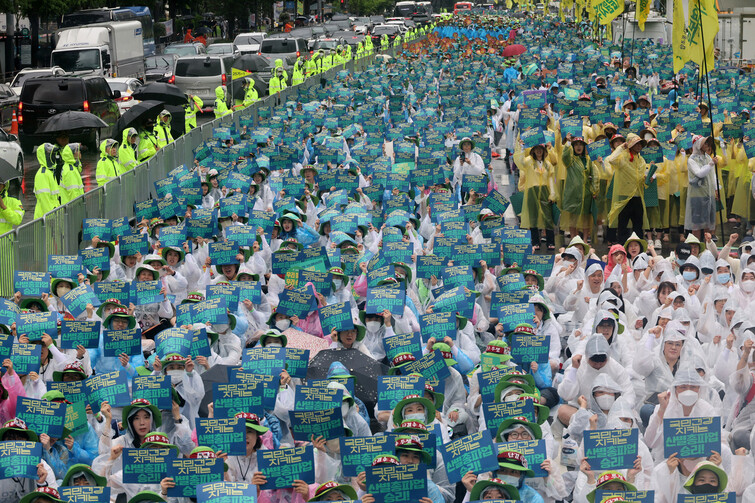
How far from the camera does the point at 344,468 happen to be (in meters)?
7.35

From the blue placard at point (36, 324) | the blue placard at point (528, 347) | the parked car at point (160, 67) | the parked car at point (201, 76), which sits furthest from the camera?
the parked car at point (160, 67)

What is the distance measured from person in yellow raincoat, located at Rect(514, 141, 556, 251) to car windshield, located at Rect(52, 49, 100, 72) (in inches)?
790

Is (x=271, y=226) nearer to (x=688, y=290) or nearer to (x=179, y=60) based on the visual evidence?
(x=688, y=290)

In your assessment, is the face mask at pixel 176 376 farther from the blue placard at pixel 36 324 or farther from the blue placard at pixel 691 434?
the blue placard at pixel 691 434

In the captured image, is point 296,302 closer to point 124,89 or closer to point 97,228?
point 97,228

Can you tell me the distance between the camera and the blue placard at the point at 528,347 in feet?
31.9

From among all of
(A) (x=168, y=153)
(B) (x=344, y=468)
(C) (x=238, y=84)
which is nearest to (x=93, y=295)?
(B) (x=344, y=468)

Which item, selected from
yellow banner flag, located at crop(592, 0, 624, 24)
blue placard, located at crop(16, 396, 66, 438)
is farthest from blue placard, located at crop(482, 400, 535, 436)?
yellow banner flag, located at crop(592, 0, 624, 24)

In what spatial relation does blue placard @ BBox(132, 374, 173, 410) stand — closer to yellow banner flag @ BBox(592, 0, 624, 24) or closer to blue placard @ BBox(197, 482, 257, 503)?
blue placard @ BBox(197, 482, 257, 503)

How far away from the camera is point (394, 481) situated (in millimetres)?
7066

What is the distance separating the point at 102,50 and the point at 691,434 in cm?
2970

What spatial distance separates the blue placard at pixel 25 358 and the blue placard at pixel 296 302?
232cm

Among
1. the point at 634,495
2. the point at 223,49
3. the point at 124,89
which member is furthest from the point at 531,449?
the point at 223,49

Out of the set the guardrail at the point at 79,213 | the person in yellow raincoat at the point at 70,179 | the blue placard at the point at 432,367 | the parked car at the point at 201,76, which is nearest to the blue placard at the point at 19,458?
the blue placard at the point at 432,367
